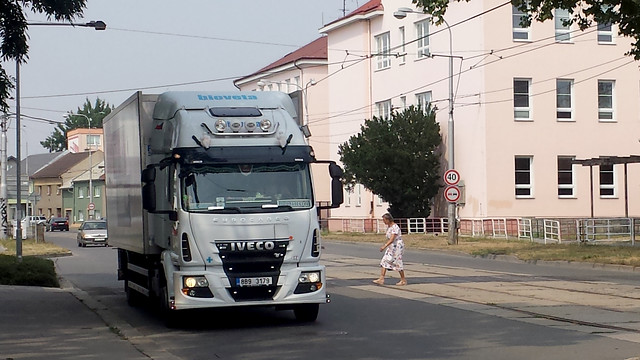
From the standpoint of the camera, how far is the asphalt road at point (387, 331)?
1134 centimetres

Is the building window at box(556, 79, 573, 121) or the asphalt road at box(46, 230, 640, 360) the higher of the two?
the building window at box(556, 79, 573, 121)

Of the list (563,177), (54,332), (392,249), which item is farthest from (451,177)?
(54,332)

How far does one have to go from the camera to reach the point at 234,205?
13.5 m

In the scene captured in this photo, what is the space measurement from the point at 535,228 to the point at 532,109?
9912 mm

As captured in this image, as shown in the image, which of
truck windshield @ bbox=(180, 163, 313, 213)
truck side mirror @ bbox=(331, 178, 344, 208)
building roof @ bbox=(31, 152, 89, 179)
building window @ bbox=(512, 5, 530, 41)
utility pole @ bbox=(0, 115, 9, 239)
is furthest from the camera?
building roof @ bbox=(31, 152, 89, 179)

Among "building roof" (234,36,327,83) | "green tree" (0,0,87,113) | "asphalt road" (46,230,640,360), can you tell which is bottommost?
"asphalt road" (46,230,640,360)

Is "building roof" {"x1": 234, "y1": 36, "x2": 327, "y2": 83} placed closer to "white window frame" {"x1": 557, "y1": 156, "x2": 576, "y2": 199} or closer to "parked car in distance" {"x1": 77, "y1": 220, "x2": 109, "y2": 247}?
"parked car in distance" {"x1": 77, "y1": 220, "x2": 109, "y2": 247}

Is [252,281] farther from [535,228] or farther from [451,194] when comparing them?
[535,228]

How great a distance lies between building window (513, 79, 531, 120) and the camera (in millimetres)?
50031

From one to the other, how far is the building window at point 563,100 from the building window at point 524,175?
273 centimetres

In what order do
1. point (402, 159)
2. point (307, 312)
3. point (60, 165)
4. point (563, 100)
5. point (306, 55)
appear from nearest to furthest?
1. point (307, 312)
2. point (402, 159)
3. point (563, 100)
4. point (306, 55)
5. point (60, 165)

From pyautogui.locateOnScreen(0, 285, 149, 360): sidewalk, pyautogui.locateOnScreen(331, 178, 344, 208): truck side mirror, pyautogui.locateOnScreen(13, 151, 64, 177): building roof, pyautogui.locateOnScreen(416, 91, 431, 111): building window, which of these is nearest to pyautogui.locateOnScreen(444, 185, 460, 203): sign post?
pyautogui.locateOnScreen(416, 91, 431, 111): building window

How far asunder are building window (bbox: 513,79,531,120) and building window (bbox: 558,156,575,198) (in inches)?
115

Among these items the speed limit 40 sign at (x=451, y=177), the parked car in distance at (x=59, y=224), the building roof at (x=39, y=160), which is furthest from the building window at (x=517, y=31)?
the building roof at (x=39, y=160)
